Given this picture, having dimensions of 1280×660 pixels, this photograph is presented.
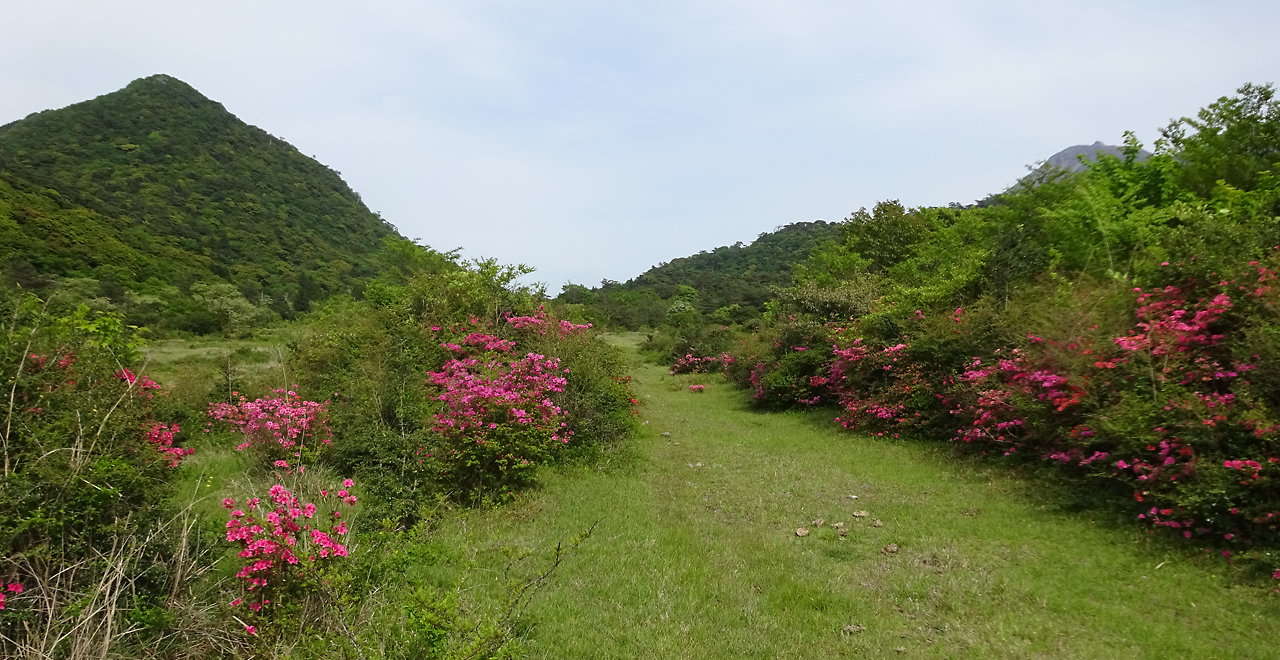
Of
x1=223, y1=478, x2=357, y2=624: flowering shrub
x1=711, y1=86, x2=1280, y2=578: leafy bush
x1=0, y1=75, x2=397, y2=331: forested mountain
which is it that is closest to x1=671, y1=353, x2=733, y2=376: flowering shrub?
x1=711, y1=86, x2=1280, y2=578: leafy bush

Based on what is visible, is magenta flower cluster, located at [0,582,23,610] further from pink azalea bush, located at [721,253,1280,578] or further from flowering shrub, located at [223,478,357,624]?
pink azalea bush, located at [721,253,1280,578]

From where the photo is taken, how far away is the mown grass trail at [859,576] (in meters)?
4.74

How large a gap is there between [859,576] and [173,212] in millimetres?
79765

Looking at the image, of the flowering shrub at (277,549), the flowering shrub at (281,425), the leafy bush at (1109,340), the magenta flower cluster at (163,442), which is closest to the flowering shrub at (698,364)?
the leafy bush at (1109,340)

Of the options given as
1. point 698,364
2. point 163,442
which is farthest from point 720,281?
point 163,442

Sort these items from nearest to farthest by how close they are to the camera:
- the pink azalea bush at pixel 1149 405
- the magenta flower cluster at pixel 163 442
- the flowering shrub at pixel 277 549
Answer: the flowering shrub at pixel 277 549 → the magenta flower cluster at pixel 163 442 → the pink azalea bush at pixel 1149 405

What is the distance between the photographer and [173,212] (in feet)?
206

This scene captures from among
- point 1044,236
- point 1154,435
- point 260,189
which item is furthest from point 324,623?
point 260,189

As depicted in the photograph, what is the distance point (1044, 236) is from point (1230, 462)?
9584mm

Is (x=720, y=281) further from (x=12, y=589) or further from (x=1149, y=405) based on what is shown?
(x=12, y=589)

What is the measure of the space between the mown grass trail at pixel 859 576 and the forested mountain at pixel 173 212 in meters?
35.5

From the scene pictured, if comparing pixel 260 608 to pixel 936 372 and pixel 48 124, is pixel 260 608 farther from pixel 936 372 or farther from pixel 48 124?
pixel 48 124

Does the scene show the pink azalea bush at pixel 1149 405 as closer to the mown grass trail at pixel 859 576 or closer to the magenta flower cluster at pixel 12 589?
the mown grass trail at pixel 859 576

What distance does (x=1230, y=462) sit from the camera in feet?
19.5
